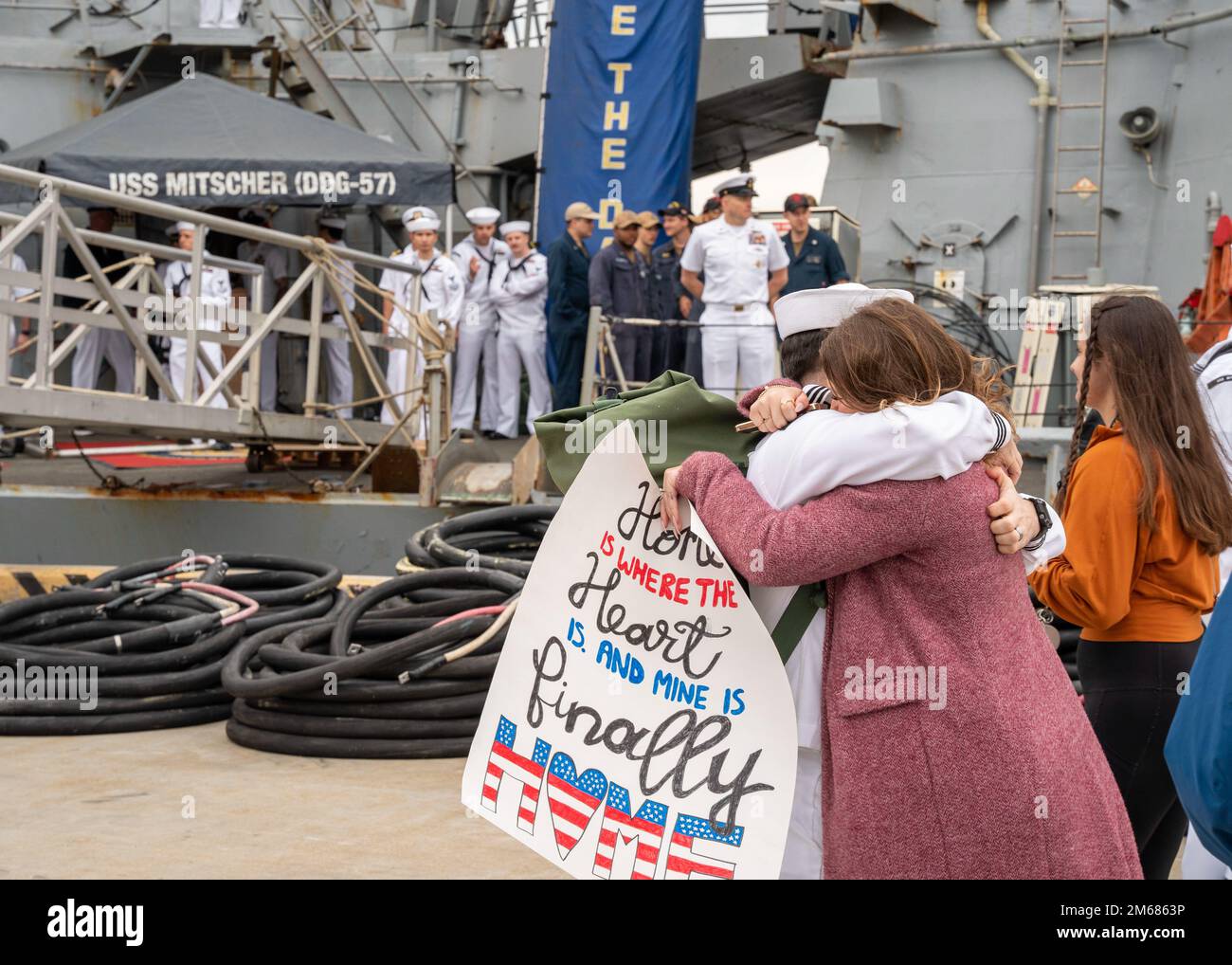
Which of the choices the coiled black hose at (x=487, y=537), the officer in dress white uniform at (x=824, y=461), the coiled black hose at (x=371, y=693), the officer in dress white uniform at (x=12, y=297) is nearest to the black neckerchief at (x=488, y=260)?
the officer in dress white uniform at (x=12, y=297)

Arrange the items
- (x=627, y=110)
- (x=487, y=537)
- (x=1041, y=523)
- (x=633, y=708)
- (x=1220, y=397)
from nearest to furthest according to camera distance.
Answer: (x=1041, y=523)
(x=633, y=708)
(x=1220, y=397)
(x=487, y=537)
(x=627, y=110)

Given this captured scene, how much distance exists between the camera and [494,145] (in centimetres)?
1653

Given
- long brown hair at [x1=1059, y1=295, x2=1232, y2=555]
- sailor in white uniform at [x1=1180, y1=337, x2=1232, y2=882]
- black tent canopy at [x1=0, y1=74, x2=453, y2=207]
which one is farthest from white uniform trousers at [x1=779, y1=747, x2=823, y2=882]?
black tent canopy at [x1=0, y1=74, x2=453, y2=207]

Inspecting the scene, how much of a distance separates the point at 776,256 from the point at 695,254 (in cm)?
58

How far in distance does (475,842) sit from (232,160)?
30.5ft

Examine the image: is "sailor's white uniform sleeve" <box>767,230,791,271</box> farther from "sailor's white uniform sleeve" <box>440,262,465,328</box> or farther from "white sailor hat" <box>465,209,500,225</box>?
"white sailor hat" <box>465,209,500,225</box>

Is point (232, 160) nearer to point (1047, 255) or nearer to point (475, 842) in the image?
point (1047, 255)

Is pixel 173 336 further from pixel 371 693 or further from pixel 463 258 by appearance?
pixel 371 693

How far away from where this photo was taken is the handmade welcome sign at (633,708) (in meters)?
2.43

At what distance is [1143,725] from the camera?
3.05 metres

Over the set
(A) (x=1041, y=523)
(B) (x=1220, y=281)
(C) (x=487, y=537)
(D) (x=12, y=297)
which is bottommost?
(C) (x=487, y=537)

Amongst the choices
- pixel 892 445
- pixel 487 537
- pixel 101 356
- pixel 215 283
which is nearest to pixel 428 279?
pixel 215 283

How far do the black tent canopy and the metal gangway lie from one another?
1157mm
